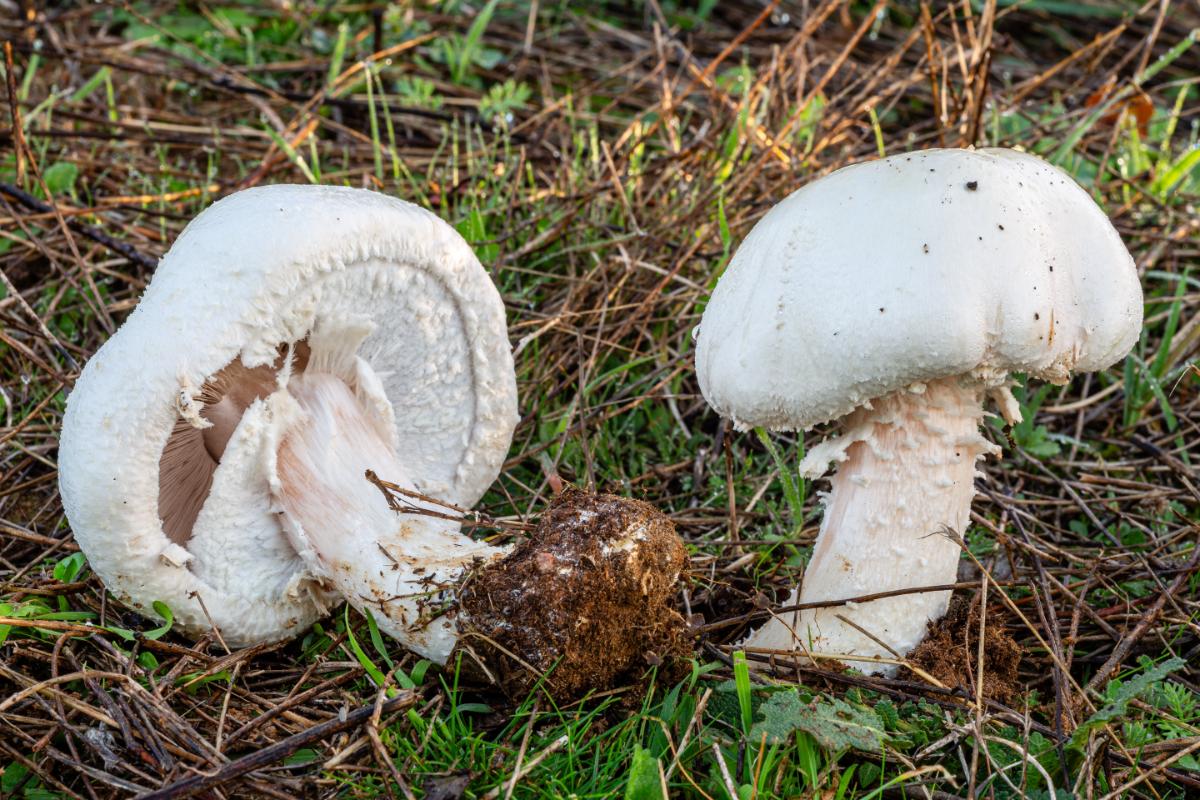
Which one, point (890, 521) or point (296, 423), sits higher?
point (296, 423)

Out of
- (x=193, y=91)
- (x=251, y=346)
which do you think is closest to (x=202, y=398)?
(x=251, y=346)

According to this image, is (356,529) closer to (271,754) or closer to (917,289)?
(271,754)

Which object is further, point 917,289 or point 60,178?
point 60,178

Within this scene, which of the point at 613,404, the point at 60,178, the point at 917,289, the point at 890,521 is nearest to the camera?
the point at 917,289

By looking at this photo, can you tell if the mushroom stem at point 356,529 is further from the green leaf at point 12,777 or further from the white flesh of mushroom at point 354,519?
the green leaf at point 12,777

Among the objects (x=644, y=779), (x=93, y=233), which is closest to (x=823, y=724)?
(x=644, y=779)

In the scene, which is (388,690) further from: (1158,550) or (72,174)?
(72,174)

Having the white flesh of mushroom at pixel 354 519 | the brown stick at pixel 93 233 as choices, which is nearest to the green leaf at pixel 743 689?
the white flesh of mushroom at pixel 354 519
